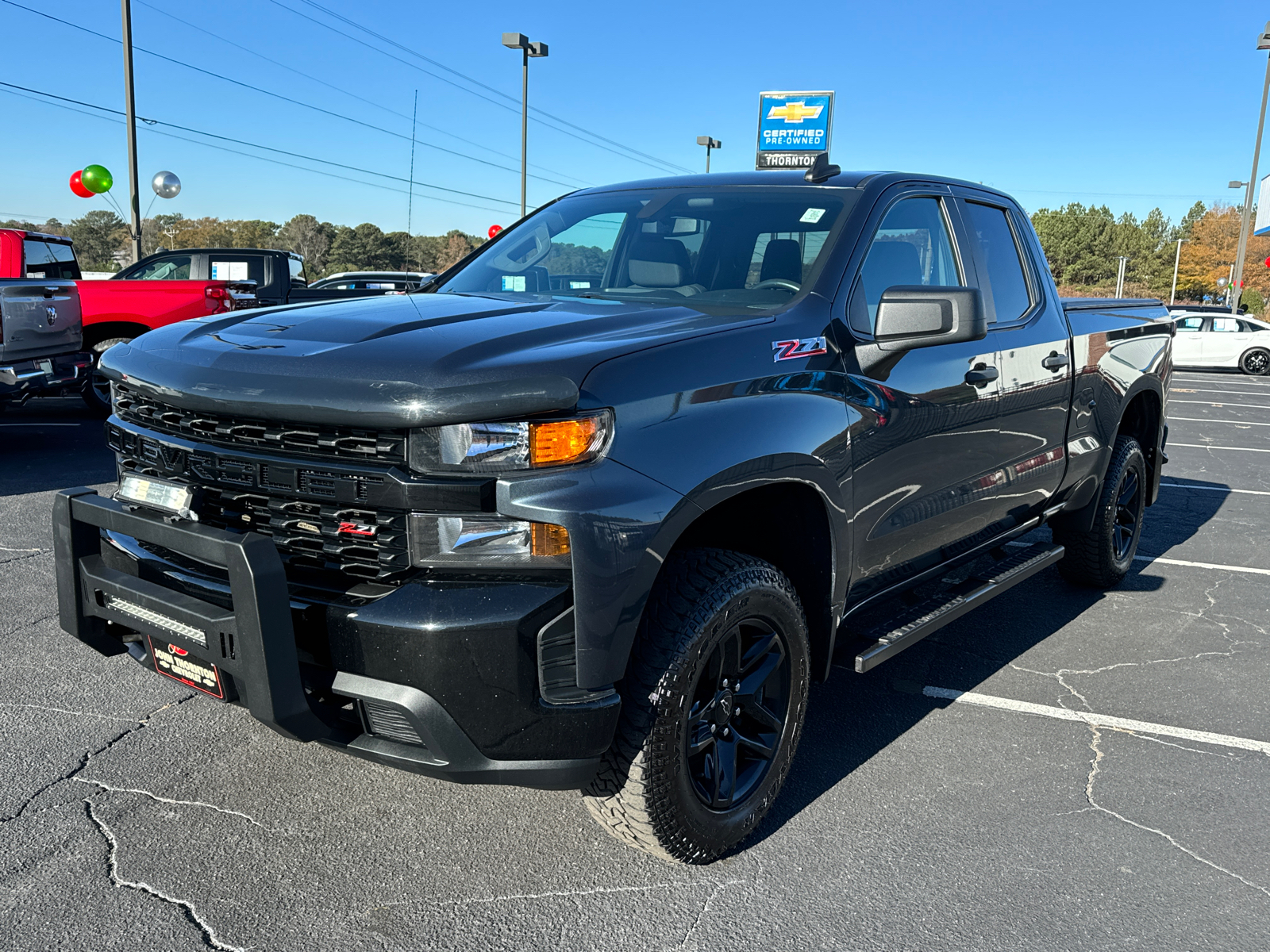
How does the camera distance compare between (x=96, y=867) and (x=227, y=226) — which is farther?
(x=227, y=226)

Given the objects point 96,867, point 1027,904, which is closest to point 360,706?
point 96,867

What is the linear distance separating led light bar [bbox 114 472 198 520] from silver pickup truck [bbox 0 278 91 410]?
6.21 meters

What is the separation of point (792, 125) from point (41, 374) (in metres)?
19.7

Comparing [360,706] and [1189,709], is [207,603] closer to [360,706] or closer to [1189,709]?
[360,706]

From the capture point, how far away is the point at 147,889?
103 inches

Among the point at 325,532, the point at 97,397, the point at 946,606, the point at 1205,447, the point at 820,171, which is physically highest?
the point at 820,171

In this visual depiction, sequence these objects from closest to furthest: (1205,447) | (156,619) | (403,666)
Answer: (403,666) < (156,619) < (1205,447)

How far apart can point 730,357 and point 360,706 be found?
1.27 metres

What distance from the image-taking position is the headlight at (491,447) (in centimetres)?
231

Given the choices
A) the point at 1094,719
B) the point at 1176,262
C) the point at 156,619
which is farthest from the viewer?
the point at 1176,262

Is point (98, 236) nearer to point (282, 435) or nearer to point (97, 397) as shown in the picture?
point (97, 397)

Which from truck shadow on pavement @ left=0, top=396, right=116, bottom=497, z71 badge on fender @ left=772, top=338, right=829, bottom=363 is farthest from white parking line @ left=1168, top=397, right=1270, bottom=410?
z71 badge on fender @ left=772, top=338, right=829, bottom=363

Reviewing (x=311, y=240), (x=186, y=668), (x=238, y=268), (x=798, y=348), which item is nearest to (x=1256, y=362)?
(x=238, y=268)

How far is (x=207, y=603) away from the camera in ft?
8.13
